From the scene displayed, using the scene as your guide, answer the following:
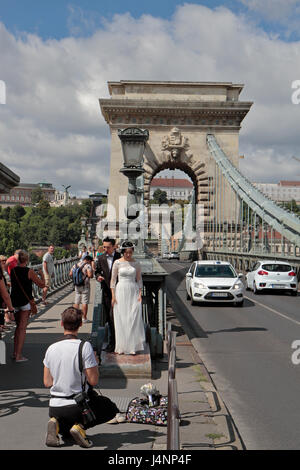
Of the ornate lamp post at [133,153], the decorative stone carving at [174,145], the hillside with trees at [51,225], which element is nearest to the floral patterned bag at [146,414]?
the ornate lamp post at [133,153]

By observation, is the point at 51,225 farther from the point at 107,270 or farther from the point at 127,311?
the point at 127,311

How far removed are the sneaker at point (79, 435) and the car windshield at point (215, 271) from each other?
1291 centimetres

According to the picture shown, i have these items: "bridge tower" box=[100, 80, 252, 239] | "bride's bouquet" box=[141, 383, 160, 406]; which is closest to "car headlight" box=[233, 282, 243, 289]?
"bride's bouquet" box=[141, 383, 160, 406]

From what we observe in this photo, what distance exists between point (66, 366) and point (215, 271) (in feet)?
44.1

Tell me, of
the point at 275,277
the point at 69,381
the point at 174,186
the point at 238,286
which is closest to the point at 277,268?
the point at 275,277

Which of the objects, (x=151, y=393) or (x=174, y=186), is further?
(x=174, y=186)

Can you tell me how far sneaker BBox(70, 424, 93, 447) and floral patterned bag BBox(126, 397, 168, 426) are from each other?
34.4 inches

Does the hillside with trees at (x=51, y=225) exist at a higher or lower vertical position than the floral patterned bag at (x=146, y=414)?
higher

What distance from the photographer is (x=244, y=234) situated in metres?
39.1

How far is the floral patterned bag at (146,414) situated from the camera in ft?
17.0

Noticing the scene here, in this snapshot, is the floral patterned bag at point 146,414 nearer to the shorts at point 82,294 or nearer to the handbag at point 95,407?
the handbag at point 95,407

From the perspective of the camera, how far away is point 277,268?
20125mm

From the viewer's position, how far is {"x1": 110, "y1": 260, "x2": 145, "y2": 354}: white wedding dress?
7.10m

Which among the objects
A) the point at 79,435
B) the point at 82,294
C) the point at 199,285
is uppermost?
the point at 82,294
